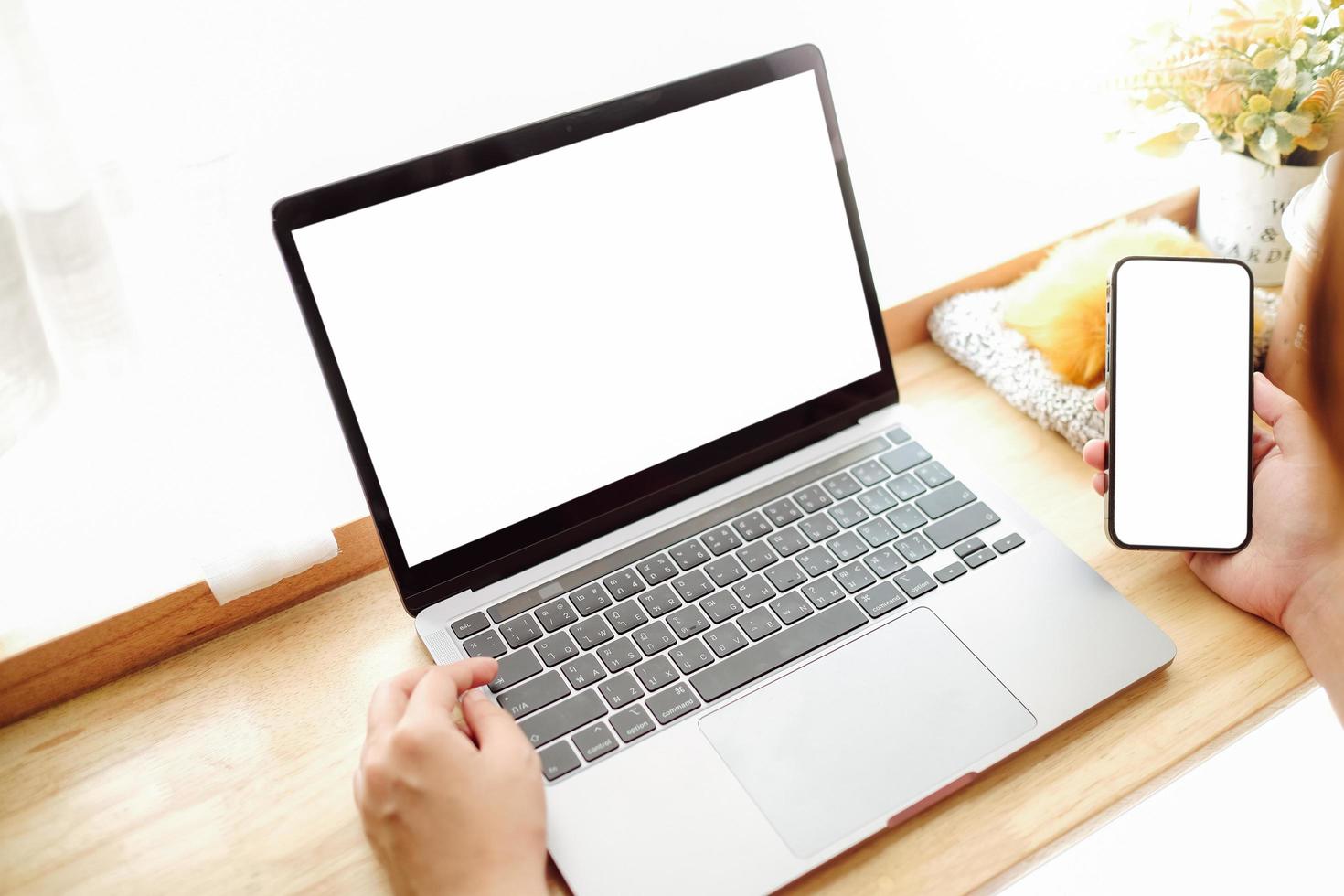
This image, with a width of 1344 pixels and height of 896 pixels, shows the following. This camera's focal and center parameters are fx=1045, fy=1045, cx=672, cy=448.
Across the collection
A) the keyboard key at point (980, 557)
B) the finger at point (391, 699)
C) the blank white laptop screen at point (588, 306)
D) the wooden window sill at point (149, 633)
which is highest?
the blank white laptop screen at point (588, 306)

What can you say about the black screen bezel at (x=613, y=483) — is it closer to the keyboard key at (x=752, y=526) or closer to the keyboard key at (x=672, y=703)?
the keyboard key at (x=752, y=526)

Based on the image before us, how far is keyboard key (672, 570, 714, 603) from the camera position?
714 mm

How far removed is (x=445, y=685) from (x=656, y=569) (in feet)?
0.57

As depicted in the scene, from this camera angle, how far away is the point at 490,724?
2.01 ft

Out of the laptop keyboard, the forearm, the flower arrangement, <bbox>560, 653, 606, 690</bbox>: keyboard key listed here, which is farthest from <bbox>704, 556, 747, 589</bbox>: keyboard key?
the flower arrangement

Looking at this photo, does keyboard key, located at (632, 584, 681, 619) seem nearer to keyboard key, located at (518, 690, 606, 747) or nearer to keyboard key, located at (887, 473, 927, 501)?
keyboard key, located at (518, 690, 606, 747)

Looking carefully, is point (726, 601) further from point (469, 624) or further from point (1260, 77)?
point (1260, 77)

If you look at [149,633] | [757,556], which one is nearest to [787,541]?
[757,556]

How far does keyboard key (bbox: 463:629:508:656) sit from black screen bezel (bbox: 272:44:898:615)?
0.13 ft

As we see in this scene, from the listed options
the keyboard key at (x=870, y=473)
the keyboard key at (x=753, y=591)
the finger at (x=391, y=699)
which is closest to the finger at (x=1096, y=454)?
the keyboard key at (x=870, y=473)

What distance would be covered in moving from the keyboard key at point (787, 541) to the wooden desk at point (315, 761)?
0.66 feet

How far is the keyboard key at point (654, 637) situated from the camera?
0.68 m

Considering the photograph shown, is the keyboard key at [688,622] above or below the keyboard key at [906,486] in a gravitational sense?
below

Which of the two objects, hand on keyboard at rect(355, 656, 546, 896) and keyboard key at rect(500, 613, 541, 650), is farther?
keyboard key at rect(500, 613, 541, 650)
